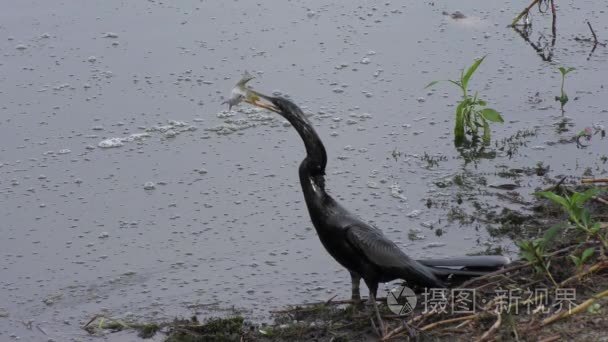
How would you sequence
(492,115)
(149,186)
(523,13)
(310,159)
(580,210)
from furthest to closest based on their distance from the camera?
(523,13) < (492,115) < (149,186) < (580,210) < (310,159)

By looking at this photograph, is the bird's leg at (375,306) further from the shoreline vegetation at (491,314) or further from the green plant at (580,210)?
the green plant at (580,210)

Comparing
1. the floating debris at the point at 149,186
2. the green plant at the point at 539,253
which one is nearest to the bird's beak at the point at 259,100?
the green plant at the point at 539,253

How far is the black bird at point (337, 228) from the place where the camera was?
504 cm

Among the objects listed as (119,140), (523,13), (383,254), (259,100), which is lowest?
(119,140)

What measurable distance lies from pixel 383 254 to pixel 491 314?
0.61 m

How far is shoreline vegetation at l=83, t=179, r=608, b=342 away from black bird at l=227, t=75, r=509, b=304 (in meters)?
0.16

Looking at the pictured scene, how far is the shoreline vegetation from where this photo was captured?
478cm

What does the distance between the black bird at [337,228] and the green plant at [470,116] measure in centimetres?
238

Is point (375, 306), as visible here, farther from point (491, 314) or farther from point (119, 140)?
point (119, 140)

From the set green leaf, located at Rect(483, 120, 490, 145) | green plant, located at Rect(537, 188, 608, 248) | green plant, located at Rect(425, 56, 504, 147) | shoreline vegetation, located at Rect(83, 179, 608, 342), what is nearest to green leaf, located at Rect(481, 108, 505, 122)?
green plant, located at Rect(425, 56, 504, 147)

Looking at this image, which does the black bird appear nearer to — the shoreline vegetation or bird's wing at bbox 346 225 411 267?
bird's wing at bbox 346 225 411 267

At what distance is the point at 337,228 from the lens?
5.07m

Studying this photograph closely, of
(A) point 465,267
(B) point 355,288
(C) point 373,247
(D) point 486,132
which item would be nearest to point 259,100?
(C) point 373,247

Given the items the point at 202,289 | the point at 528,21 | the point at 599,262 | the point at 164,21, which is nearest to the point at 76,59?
the point at 164,21
